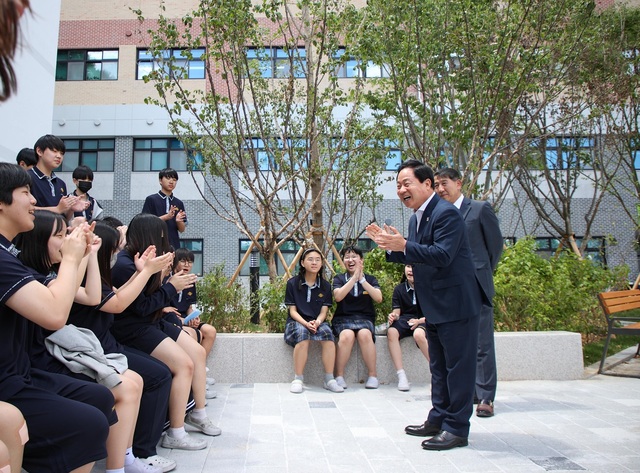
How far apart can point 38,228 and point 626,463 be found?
11.3 ft

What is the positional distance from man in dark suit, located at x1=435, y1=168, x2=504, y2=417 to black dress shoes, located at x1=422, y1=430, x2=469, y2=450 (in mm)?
965

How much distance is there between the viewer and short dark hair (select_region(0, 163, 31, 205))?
2.20m

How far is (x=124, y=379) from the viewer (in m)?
2.80

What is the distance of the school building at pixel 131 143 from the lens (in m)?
18.3

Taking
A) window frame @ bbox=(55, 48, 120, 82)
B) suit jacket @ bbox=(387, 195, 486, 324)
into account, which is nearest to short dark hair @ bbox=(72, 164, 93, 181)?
suit jacket @ bbox=(387, 195, 486, 324)

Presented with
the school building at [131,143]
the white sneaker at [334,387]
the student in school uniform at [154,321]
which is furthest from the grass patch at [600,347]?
the school building at [131,143]

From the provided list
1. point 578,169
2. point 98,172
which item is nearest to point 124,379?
point 578,169

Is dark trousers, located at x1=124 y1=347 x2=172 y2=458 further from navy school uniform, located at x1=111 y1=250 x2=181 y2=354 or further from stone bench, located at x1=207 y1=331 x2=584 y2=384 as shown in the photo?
stone bench, located at x1=207 y1=331 x2=584 y2=384

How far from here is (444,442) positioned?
345 cm

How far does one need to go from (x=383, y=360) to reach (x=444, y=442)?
2448 mm

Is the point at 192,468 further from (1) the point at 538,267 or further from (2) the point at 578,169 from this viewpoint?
(2) the point at 578,169

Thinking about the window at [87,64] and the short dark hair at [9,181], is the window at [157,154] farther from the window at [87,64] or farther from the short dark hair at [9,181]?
the short dark hair at [9,181]

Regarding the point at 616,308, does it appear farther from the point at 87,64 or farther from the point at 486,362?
the point at 87,64

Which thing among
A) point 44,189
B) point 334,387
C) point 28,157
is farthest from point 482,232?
point 28,157
